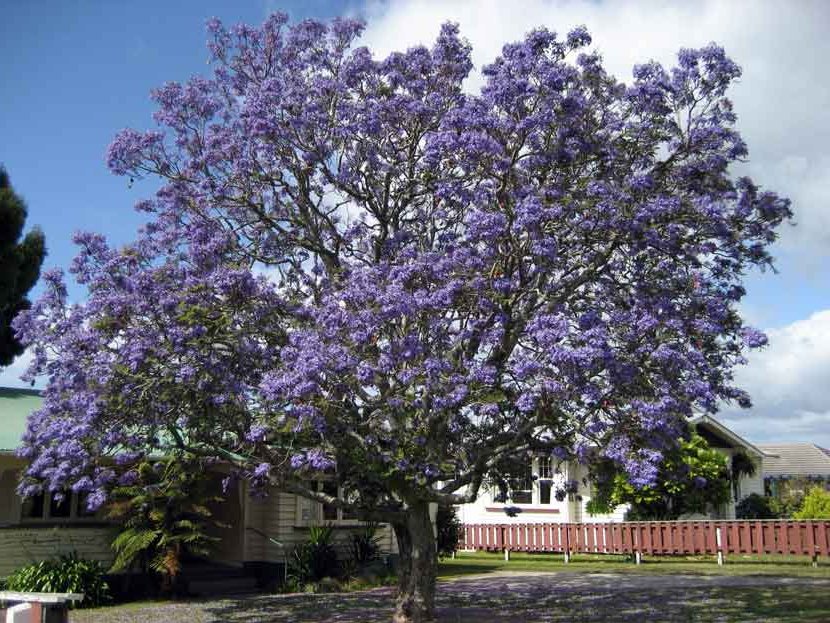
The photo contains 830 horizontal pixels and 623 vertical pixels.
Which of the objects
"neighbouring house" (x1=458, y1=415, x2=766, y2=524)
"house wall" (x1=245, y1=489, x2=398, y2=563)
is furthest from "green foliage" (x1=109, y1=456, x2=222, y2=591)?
"neighbouring house" (x1=458, y1=415, x2=766, y2=524)

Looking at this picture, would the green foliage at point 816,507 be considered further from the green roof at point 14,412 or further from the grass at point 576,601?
the green roof at point 14,412

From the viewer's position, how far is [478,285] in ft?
44.1

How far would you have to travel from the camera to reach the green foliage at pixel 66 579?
17594 millimetres

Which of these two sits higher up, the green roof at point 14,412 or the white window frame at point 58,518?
the green roof at point 14,412

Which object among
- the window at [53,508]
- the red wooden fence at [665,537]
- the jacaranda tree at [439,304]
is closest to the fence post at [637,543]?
the red wooden fence at [665,537]

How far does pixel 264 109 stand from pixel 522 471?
8.24 metres

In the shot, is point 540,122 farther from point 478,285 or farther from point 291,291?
point 291,291

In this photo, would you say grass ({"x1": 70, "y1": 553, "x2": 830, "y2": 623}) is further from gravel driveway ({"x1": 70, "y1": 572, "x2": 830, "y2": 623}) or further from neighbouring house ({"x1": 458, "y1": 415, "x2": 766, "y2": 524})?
neighbouring house ({"x1": 458, "y1": 415, "x2": 766, "y2": 524})

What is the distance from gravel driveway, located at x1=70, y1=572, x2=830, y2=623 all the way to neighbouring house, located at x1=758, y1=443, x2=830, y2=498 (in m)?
24.1

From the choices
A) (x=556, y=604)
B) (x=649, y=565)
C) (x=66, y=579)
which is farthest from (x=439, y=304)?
(x=649, y=565)

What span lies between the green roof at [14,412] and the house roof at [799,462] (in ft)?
129

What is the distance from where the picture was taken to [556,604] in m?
17.5

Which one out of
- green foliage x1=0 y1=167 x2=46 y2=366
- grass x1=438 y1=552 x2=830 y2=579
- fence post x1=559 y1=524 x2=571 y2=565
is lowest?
grass x1=438 y1=552 x2=830 y2=579

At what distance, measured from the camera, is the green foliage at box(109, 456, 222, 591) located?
60.3 ft
